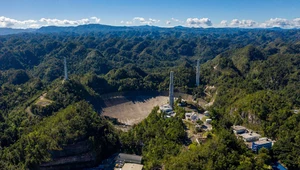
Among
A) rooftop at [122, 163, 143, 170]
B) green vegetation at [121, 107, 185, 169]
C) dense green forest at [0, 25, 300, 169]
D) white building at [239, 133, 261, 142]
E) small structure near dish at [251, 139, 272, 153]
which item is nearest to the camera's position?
dense green forest at [0, 25, 300, 169]

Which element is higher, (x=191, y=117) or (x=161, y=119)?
(x=191, y=117)

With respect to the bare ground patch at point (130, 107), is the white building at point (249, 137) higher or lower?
higher

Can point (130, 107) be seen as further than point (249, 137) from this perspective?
Yes

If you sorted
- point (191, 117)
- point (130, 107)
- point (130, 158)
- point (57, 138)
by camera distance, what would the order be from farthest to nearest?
point (130, 107) → point (191, 117) → point (130, 158) → point (57, 138)

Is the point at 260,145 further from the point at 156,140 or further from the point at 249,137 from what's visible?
the point at 156,140

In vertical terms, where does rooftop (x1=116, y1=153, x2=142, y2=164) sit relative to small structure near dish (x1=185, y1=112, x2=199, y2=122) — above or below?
below

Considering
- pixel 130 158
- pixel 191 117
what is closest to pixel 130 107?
pixel 191 117

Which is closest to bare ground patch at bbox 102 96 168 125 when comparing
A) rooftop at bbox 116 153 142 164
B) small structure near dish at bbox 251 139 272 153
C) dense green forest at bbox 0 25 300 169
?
dense green forest at bbox 0 25 300 169

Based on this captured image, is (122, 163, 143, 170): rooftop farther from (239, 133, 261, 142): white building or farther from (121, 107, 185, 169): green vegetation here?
(239, 133, 261, 142): white building

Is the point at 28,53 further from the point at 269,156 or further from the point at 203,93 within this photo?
the point at 269,156

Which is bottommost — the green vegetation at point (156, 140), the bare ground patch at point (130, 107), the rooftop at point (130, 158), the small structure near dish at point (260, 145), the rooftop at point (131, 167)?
the bare ground patch at point (130, 107)

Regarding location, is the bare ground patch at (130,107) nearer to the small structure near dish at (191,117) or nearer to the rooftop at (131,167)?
the small structure near dish at (191,117)

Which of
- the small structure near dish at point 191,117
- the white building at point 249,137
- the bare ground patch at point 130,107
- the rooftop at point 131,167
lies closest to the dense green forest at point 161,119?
the rooftop at point 131,167
